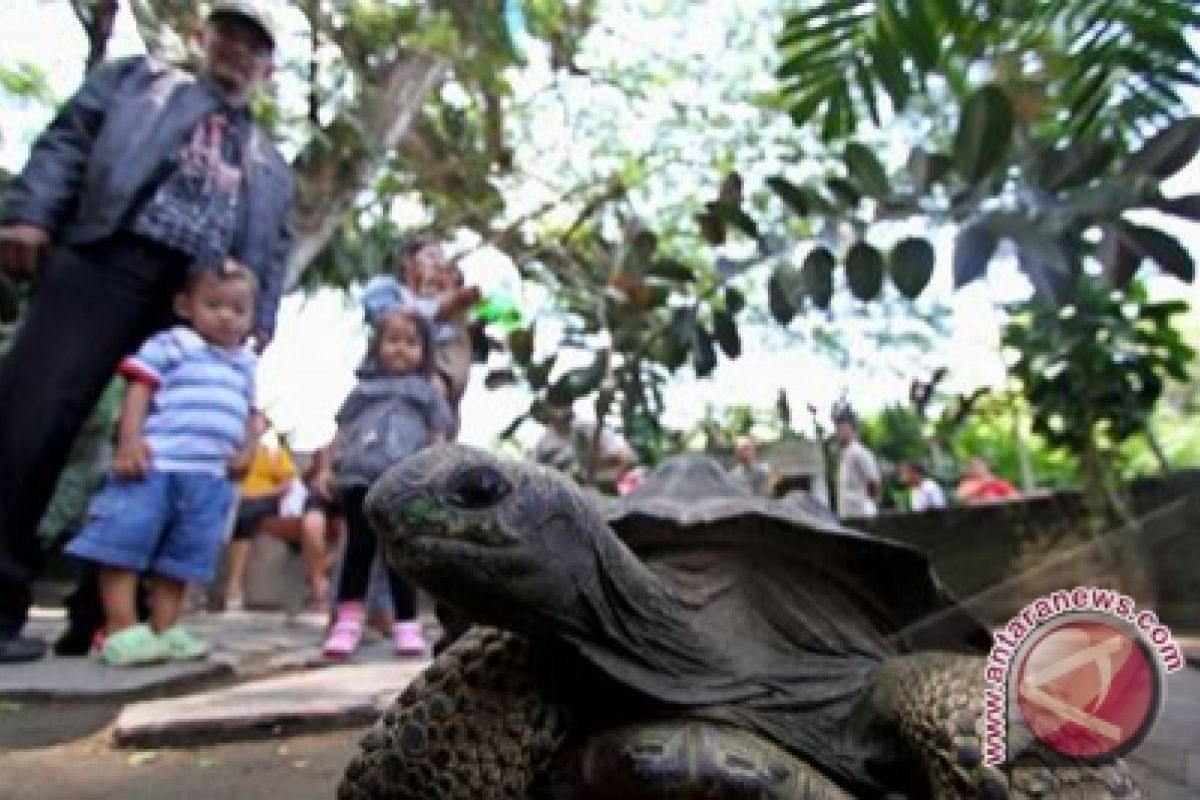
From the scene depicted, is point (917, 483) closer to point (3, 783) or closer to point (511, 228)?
point (511, 228)

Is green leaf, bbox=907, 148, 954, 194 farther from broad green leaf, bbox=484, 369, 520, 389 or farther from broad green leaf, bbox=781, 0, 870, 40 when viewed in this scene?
broad green leaf, bbox=484, 369, 520, 389

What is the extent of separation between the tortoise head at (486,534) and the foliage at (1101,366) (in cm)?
144

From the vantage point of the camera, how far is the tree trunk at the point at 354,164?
598 centimetres

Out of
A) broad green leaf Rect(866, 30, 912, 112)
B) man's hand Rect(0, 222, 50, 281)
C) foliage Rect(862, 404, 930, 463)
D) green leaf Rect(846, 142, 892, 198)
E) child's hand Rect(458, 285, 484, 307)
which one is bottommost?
green leaf Rect(846, 142, 892, 198)

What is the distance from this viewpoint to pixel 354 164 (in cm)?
607

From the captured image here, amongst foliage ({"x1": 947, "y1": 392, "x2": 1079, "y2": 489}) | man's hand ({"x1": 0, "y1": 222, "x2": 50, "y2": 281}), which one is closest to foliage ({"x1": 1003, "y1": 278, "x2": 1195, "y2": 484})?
foliage ({"x1": 947, "y1": 392, "x2": 1079, "y2": 489})

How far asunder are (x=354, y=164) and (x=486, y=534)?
5.53 meters

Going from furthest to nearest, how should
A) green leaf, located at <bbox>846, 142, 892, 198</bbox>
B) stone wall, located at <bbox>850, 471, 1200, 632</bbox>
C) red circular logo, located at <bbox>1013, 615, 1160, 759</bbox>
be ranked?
green leaf, located at <bbox>846, 142, 892, 198</bbox> → stone wall, located at <bbox>850, 471, 1200, 632</bbox> → red circular logo, located at <bbox>1013, 615, 1160, 759</bbox>

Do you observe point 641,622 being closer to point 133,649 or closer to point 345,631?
point 133,649

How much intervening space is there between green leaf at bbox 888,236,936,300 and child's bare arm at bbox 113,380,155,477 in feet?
5.91

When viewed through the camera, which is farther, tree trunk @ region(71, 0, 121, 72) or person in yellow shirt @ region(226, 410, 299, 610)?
person in yellow shirt @ region(226, 410, 299, 610)

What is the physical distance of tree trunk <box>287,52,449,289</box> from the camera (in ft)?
19.6

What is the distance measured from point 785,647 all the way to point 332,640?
1833 millimetres

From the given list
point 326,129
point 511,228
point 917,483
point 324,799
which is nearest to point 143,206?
point 324,799
